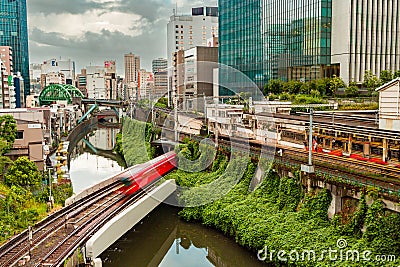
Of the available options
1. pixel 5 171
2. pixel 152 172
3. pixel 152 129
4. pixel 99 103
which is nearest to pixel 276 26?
pixel 152 129

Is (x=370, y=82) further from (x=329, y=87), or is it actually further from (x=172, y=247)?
(x=172, y=247)

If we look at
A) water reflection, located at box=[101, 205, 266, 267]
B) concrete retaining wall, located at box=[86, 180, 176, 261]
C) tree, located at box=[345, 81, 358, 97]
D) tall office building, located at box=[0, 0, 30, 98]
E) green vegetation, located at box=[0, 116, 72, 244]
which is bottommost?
water reflection, located at box=[101, 205, 266, 267]

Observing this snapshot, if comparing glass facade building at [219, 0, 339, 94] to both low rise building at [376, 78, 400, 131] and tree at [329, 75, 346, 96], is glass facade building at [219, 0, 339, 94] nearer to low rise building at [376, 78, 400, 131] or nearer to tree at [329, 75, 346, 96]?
tree at [329, 75, 346, 96]

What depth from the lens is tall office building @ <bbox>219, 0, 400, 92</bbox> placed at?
125 feet

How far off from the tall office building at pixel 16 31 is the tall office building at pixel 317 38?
47.2 metres

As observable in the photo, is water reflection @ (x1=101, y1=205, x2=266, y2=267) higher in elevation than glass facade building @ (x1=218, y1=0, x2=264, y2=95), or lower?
lower

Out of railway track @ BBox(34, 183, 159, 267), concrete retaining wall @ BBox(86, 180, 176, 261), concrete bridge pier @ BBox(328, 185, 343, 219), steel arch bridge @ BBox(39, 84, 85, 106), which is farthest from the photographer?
steel arch bridge @ BBox(39, 84, 85, 106)

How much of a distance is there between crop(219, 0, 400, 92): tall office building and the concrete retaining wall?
24286 millimetres

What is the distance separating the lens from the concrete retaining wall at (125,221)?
14430 millimetres

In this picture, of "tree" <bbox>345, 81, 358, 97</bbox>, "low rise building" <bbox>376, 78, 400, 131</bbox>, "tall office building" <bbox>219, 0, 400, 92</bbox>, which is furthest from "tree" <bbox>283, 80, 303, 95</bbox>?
"low rise building" <bbox>376, 78, 400, 131</bbox>

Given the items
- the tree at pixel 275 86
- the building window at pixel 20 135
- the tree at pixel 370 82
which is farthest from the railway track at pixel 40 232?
the tree at pixel 275 86

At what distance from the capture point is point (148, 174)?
75.4ft

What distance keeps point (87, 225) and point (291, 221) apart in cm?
744

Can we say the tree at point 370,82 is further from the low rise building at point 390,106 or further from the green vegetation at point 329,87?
the low rise building at point 390,106
